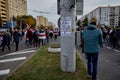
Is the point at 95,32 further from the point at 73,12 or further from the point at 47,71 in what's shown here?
the point at 47,71

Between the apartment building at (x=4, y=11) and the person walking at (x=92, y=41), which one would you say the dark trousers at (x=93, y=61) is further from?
Result: the apartment building at (x=4, y=11)

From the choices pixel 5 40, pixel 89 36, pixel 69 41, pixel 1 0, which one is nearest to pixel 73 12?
pixel 69 41

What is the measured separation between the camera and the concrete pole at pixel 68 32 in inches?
365

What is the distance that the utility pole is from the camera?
30.4ft

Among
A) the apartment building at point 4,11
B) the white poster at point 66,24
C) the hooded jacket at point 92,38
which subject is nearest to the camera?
the hooded jacket at point 92,38

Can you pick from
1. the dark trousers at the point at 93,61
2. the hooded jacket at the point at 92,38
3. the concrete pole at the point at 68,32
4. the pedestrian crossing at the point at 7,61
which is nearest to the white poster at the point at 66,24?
the concrete pole at the point at 68,32

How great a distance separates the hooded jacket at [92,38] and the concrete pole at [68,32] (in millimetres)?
1385

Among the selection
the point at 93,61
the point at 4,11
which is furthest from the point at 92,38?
the point at 4,11

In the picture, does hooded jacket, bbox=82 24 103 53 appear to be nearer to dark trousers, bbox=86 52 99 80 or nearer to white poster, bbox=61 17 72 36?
dark trousers, bbox=86 52 99 80

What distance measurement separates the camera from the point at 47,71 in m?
9.61

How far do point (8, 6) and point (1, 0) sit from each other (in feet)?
37.7

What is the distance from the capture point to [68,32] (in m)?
9.27

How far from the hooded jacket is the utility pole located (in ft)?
4.54

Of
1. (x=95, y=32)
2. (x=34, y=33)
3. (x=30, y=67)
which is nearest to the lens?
(x=95, y=32)
